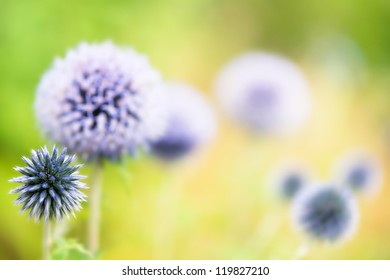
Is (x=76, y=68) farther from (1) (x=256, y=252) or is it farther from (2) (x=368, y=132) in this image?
(2) (x=368, y=132)

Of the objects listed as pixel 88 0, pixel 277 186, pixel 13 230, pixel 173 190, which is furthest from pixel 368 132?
pixel 13 230

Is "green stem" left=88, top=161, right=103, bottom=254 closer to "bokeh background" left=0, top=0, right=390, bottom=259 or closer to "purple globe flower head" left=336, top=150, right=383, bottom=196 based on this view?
"bokeh background" left=0, top=0, right=390, bottom=259

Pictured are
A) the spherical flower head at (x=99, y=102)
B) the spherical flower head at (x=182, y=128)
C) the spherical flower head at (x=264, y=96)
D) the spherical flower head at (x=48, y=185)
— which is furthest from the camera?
the spherical flower head at (x=264, y=96)

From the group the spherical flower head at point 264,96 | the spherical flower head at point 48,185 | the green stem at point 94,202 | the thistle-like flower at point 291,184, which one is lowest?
the spherical flower head at point 48,185

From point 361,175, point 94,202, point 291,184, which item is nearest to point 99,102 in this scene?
point 94,202

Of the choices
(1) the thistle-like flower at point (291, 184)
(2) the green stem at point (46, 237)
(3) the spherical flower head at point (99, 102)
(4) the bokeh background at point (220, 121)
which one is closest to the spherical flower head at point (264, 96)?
(4) the bokeh background at point (220, 121)

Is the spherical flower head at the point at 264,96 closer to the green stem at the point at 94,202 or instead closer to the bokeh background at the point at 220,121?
the bokeh background at the point at 220,121

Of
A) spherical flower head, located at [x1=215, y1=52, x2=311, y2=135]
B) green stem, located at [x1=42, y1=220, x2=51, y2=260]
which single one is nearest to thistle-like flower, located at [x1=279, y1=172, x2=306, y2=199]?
spherical flower head, located at [x1=215, y1=52, x2=311, y2=135]
